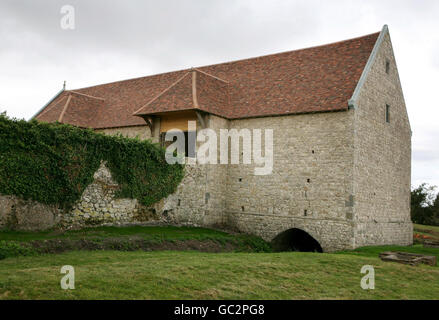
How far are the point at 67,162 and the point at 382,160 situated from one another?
51.5ft

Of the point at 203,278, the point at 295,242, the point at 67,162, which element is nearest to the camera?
the point at 203,278

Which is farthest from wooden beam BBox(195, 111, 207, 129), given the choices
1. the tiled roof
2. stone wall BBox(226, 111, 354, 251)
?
stone wall BBox(226, 111, 354, 251)

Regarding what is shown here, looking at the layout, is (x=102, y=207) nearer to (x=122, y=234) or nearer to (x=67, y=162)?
(x=122, y=234)

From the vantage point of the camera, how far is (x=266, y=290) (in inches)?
345

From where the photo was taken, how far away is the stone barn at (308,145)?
18.8m

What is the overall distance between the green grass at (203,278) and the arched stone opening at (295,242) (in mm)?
7772

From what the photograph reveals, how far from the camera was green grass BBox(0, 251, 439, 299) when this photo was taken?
757 cm

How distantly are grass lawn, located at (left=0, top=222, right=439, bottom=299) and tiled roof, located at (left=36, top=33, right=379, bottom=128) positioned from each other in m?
9.20

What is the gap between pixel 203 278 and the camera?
9.16 metres

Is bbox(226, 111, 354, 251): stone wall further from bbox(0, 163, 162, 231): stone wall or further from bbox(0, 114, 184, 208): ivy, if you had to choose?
bbox(0, 163, 162, 231): stone wall

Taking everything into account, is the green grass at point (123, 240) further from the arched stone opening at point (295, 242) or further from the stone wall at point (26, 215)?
the arched stone opening at point (295, 242)

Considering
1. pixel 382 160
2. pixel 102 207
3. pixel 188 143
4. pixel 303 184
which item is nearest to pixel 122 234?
pixel 102 207

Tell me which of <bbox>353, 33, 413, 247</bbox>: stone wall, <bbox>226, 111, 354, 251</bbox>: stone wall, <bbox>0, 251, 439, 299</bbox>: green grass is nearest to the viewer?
<bbox>0, 251, 439, 299</bbox>: green grass
